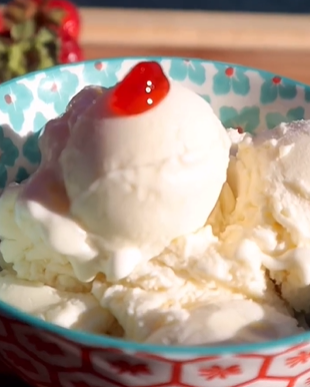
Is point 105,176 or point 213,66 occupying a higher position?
point 213,66

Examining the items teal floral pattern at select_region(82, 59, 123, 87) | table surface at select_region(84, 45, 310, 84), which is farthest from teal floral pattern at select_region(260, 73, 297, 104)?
table surface at select_region(84, 45, 310, 84)

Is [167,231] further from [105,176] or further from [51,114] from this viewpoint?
[51,114]

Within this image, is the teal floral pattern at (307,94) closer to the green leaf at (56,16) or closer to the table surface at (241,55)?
the table surface at (241,55)

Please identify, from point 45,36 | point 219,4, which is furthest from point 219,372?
point 219,4

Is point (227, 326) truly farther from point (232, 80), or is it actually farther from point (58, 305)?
point (232, 80)

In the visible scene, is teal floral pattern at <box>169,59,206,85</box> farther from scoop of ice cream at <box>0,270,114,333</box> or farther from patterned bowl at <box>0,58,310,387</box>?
scoop of ice cream at <box>0,270,114,333</box>

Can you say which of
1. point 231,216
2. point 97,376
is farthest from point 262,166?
point 97,376

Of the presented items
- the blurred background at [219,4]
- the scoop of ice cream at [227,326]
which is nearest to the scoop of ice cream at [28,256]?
the scoop of ice cream at [227,326]
